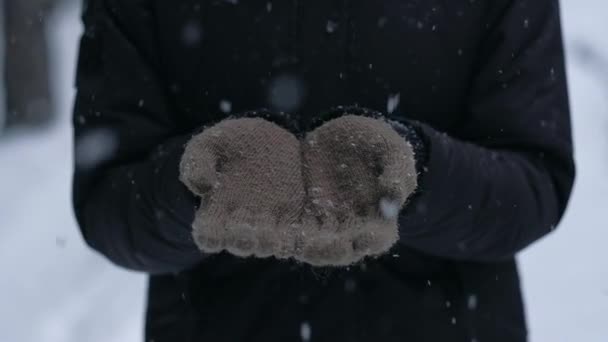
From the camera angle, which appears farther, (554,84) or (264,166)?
(554,84)

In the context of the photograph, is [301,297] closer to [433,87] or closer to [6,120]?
[433,87]

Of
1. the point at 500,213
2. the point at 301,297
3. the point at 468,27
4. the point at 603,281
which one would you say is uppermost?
the point at 468,27

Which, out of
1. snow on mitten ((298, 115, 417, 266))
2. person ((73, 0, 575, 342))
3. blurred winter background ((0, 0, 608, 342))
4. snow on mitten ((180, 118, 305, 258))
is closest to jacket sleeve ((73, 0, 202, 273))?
person ((73, 0, 575, 342))

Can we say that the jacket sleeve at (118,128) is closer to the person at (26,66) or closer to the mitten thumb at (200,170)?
the mitten thumb at (200,170)

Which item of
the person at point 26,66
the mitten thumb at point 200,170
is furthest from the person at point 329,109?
the person at point 26,66

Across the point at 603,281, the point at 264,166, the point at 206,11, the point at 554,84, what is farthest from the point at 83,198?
the point at 603,281

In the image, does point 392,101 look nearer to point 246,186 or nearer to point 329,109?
point 329,109

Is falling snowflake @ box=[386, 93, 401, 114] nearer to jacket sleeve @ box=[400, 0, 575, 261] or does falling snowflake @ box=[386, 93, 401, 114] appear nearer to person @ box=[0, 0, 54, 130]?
jacket sleeve @ box=[400, 0, 575, 261]
